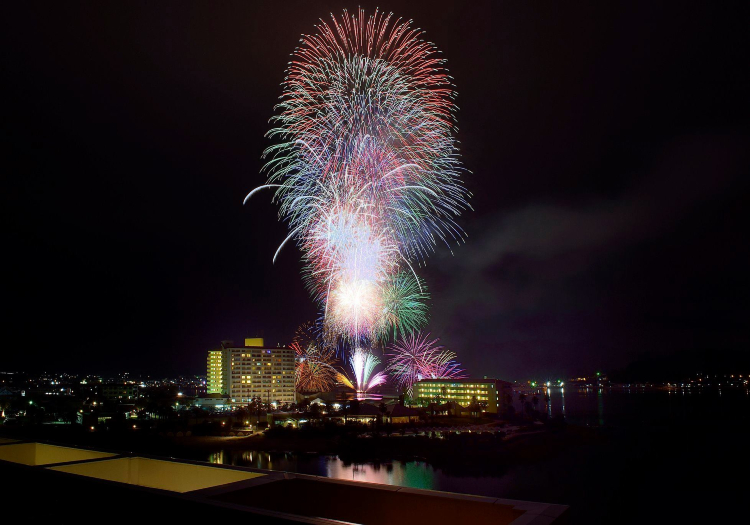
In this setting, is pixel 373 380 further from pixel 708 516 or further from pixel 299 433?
pixel 708 516

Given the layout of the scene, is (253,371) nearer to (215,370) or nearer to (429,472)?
(215,370)

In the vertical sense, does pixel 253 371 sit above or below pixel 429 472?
above

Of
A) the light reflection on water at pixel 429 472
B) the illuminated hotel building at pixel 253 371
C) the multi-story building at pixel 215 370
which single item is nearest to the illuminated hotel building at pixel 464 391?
the light reflection on water at pixel 429 472

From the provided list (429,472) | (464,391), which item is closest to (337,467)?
(429,472)

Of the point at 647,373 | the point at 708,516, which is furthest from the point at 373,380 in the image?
the point at 647,373

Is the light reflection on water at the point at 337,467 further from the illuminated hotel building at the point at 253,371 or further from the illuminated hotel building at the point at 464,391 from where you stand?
the illuminated hotel building at the point at 253,371

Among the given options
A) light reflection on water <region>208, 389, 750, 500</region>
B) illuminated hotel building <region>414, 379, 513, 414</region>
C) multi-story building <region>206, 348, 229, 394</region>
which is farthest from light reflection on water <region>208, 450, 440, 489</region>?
multi-story building <region>206, 348, 229, 394</region>
